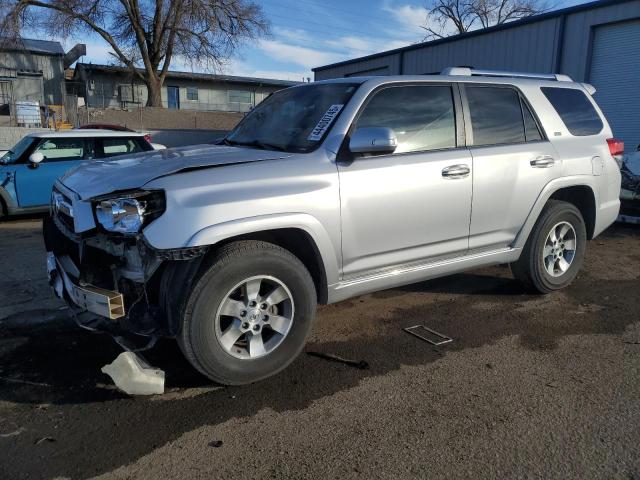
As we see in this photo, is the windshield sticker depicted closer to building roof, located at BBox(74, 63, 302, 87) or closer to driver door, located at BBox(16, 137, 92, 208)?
driver door, located at BBox(16, 137, 92, 208)

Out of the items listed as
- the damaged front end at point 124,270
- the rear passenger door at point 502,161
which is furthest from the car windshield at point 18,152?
the rear passenger door at point 502,161

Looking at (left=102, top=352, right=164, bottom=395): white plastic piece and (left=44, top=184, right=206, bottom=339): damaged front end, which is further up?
(left=44, top=184, right=206, bottom=339): damaged front end

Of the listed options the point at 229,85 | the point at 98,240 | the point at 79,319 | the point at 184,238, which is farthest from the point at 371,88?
the point at 229,85

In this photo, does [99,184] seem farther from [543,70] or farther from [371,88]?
[543,70]

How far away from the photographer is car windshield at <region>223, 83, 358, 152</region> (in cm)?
374

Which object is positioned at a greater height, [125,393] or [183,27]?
[183,27]

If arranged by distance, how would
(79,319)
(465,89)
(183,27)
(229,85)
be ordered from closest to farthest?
(79,319), (465,89), (183,27), (229,85)

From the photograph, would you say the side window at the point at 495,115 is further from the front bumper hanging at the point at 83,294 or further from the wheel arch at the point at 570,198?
the front bumper hanging at the point at 83,294

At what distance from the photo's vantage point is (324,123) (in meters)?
3.71

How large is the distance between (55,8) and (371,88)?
32.0m

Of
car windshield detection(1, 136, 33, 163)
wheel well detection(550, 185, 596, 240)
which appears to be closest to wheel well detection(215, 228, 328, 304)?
wheel well detection(550, 185, 596, 240)

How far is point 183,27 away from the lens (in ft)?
104

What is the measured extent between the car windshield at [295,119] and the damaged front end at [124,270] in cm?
121

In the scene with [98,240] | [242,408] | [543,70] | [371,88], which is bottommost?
[242,408]
